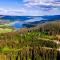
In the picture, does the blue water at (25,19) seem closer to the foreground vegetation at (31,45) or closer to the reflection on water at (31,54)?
the foreground vegetation at (31,45)

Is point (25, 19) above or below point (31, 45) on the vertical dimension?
above

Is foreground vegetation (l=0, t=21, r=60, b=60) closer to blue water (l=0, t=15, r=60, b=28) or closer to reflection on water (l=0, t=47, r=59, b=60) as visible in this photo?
reflection on water (l=0, t=47, r=59, b=60)

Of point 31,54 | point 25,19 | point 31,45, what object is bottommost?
point 31,54

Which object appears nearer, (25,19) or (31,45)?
(31,45)

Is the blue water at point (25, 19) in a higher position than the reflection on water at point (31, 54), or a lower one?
higher

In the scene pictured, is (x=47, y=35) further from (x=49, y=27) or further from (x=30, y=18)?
(x=30, y=18)

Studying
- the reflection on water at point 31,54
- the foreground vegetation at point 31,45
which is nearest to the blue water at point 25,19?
the foreground vegetation at point 31,45

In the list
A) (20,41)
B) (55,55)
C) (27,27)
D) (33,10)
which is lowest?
(55,55)

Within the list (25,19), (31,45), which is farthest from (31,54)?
(25,19)

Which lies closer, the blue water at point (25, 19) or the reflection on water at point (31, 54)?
the reflection on water at point (31, 54)

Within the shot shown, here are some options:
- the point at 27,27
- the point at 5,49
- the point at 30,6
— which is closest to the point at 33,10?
the point at 30,6

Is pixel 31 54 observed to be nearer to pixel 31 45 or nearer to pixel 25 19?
pixel 31 45
